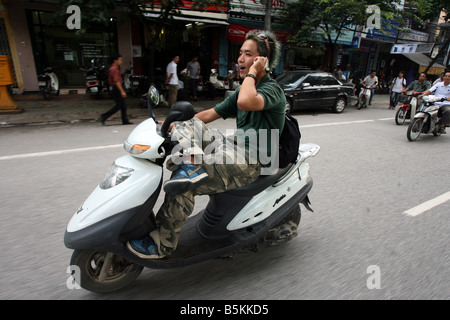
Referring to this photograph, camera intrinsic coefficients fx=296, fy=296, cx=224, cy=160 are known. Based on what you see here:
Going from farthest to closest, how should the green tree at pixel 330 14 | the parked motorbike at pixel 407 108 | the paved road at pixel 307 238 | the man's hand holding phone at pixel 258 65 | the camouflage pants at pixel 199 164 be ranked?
the green tree at pixel 330 14, the parked motorbike at pixel 407 108, the paved road at pixel 307 238, the man's hand holding phone at pixel 258 65, the camouflage pants at pixel 199 164

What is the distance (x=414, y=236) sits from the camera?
288 cm

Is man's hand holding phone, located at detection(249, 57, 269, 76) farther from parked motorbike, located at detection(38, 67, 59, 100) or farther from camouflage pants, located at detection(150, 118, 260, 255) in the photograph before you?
parked motorbike, located at detection(38, 67, 59, 100)

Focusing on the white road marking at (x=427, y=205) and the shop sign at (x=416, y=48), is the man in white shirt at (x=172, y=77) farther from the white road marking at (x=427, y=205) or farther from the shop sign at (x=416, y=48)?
the shop sign at (x=416, y=48)

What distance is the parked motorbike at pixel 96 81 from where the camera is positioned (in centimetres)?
1070

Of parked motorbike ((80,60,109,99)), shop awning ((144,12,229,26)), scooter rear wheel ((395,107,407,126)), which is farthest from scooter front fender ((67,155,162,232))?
shop awning ((144,12,229,26))

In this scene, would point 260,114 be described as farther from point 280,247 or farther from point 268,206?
point 280,247

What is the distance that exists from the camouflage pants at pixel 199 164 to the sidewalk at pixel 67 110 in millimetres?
6514

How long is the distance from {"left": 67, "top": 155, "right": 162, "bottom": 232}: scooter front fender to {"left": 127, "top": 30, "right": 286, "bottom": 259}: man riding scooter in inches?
5.7

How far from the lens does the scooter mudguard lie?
177 centimetres

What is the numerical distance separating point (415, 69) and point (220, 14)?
66.1 feet

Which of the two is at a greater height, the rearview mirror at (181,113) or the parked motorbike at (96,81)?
the rearview mirror at (181,113)

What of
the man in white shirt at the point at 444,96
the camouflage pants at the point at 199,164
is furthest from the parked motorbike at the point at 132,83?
the camouflage pants at the point at 199,164

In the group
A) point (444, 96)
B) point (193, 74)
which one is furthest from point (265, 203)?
point (193, 74)
